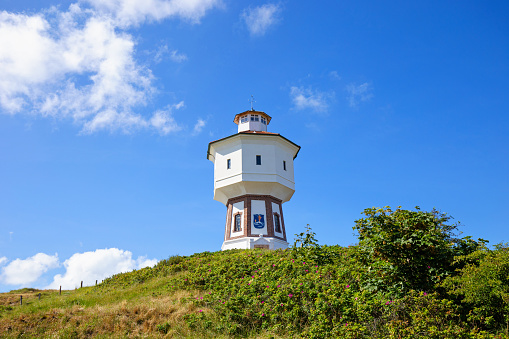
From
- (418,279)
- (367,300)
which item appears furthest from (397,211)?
(367,300)

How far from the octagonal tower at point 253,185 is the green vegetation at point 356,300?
14738 millimetres

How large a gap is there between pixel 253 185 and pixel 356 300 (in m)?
22.5

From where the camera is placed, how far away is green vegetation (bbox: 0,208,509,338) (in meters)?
9.34

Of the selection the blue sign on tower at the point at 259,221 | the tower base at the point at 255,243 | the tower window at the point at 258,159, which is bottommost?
the tower base at the point at 255,243

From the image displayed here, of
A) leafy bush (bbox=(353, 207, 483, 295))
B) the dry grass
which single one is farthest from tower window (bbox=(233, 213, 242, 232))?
leafy bush (bbox=(353, 207, 483, 295))

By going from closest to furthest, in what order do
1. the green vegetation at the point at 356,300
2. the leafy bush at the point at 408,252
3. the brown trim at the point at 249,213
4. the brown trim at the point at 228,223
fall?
the green vegetation at the point at 356,300 → the leafy bush at the point at 408,252 → the brown trim at the point at 249,213 → the brown trim at the point at 228,223

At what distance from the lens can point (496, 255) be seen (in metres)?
9.61

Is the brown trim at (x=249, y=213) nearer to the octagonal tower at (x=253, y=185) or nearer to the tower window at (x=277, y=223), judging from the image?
the octagonal tower at (x=253, y=185)

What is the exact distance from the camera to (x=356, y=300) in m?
10.9

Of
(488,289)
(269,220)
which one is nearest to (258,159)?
(269,220)

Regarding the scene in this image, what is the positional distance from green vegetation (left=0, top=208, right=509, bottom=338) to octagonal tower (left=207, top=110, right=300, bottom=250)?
1474 centimetres

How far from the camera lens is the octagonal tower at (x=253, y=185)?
106 feet

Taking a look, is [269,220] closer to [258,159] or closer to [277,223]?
[277,223]

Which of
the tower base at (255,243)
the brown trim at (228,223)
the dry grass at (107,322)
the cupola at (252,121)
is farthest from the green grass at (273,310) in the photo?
the cupola at (252,121)
